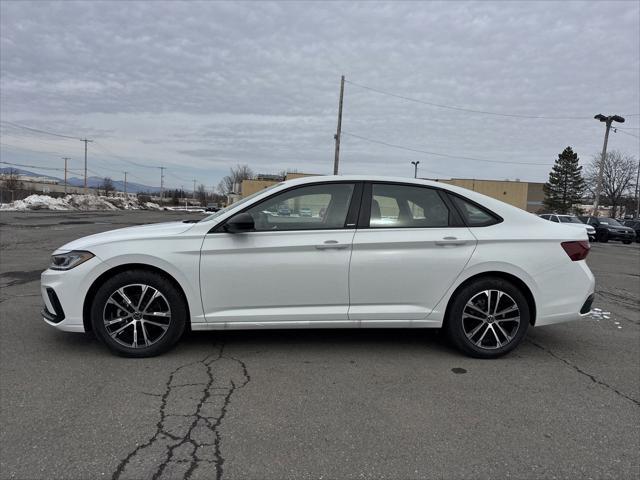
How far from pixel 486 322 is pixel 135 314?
10.3 feet

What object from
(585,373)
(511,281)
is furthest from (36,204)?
(585,373)

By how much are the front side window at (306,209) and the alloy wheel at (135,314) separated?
3.52 ft

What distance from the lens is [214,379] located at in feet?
11.9

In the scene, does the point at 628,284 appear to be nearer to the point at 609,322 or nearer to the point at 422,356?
the point at 609,322

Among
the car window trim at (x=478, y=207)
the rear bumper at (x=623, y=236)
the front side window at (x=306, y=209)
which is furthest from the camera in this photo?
the rear bumper at (x=623, y=236)

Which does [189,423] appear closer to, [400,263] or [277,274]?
[277,274]

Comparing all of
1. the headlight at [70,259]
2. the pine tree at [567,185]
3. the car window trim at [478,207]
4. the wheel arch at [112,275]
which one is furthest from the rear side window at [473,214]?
the pine tree at [567,185]

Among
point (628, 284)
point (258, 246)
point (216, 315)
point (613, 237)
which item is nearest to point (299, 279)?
point (258, 246)

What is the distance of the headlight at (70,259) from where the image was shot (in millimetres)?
3910

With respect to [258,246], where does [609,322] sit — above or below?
below

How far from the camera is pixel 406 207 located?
14.0ft

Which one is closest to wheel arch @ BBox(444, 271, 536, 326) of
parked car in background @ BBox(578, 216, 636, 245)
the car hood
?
the car hood

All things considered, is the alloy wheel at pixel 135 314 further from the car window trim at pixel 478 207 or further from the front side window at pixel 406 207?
the car window trim at pixel 478 207

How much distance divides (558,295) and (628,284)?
254 inches
